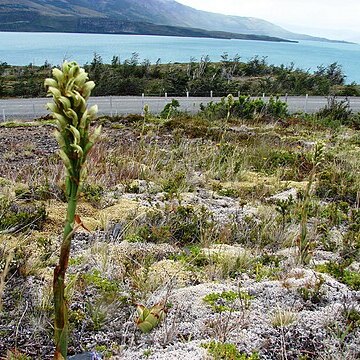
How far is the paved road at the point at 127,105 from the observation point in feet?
88.1

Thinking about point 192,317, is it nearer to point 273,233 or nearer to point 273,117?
point 273,233

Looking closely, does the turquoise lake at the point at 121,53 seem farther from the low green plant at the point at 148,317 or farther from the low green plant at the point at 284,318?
the low green plant at the point at 284,318

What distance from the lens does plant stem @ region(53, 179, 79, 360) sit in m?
1.72

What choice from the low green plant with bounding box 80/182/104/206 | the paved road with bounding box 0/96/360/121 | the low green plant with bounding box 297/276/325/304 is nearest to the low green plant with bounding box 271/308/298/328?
the low green plant with bounding box 297/276/325/304

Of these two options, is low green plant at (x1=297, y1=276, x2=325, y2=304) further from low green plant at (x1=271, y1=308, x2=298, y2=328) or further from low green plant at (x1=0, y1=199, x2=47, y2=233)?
low green plant at (x1=0, y1=199, x2=47, y2=233)

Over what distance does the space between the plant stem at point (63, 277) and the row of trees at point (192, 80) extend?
1386 inches

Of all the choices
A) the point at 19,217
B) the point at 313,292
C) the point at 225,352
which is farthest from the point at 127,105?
the point at 225,352

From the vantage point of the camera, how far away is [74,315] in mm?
3346

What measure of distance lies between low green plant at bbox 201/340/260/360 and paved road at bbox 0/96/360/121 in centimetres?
A: 2278

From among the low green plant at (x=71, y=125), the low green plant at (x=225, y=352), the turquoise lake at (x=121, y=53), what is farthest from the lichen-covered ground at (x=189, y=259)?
the turquoise lake at (x=121, y=53)

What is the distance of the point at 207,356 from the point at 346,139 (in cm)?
1247

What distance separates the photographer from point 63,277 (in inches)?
69.3

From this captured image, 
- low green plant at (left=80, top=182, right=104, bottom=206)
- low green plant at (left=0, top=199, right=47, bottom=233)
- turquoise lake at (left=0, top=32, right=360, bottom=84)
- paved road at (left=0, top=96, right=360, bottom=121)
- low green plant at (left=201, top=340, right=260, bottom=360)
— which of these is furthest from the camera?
turquoise lake at (left=0, top=32, right=360, bottom=84)

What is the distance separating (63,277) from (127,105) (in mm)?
29284
